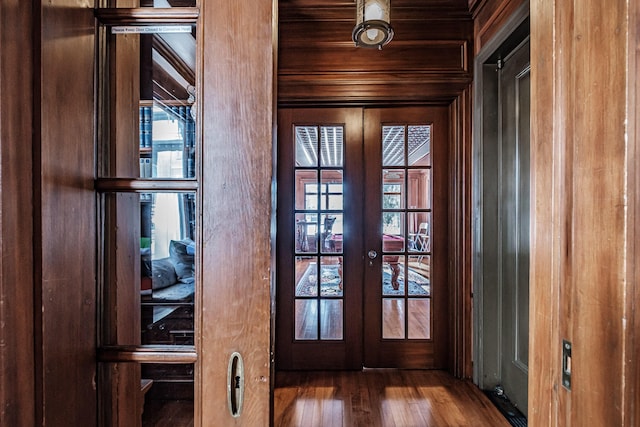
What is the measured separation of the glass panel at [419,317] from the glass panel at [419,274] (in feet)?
0.24

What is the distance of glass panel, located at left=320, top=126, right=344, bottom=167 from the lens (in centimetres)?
256

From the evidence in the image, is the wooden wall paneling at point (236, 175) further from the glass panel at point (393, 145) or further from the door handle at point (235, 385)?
the glass panel at point (393, 145)

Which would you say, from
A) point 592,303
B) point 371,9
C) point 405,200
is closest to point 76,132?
point 592,303

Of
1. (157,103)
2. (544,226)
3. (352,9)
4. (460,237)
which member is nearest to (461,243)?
(460,237)

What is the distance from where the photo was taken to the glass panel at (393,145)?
2562 mm

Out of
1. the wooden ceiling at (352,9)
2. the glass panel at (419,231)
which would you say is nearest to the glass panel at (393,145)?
the glass panel at (419,231)

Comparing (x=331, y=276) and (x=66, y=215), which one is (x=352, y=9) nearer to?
(x=331, y=276)

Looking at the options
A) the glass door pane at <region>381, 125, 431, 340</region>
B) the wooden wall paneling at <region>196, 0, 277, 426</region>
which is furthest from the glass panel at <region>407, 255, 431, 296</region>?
the wooden wall paneling at <region>196, 0, 277, 426</region>

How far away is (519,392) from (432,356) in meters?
0.65

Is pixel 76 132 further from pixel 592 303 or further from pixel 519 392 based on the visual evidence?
pixel 519 392

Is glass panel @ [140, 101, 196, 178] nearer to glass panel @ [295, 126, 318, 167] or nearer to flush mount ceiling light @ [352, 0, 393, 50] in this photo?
flush mount ceiling light @ [352, 0, 393, 50]

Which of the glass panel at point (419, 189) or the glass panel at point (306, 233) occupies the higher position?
the glass panel at point (419, 189)

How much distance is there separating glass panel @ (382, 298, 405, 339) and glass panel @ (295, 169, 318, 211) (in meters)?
1.03

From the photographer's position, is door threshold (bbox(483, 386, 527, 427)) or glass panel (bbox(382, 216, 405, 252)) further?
glass panel (bbox(382, 216, 405, 252))
